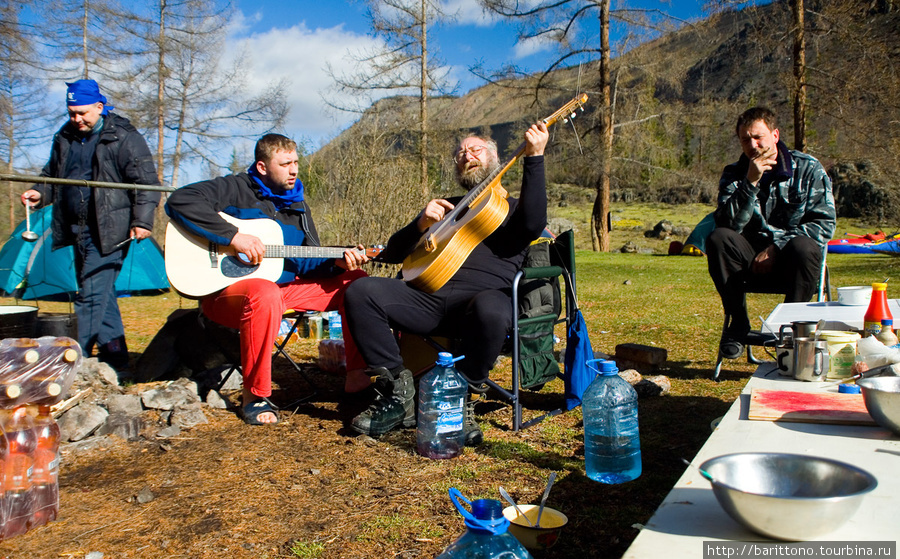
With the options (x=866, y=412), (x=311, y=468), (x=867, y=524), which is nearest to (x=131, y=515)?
(x=311, y=468)

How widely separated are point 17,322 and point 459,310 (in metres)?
2.66

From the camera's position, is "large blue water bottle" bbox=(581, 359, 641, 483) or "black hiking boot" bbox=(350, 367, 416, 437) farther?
"black hiking boot" bbox=(350, 367, 416, 437)

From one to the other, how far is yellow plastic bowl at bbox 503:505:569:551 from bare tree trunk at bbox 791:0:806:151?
1277 centimetres

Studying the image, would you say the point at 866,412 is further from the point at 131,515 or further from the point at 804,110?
the point at 804,110

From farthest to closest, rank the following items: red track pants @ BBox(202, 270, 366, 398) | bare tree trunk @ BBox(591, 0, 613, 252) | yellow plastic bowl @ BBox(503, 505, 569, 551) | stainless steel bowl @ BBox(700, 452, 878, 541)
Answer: bare tree trunk @ BBox(591, 0, 613, 252) < red track pants @ BBox(202, 270, 366, 398) < yellow plastic bowl @ BBox(503, 505, 569, 551) < stainless steel bowl @ BBox(700, 452, 878, 541)

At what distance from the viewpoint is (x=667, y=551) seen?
1.20 m

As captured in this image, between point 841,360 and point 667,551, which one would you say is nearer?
point 667,551

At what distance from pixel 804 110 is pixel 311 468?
1397 cm

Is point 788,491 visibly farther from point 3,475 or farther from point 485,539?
point 3,475

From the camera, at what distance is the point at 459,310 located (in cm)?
321

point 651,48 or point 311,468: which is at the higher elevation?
point 651,48

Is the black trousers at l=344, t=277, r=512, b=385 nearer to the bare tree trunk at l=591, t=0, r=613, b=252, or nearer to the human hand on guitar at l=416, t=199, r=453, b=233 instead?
the human hand on guitar at l=416, t=199, r=453, b=233

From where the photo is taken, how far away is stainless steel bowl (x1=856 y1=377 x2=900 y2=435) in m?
1.69

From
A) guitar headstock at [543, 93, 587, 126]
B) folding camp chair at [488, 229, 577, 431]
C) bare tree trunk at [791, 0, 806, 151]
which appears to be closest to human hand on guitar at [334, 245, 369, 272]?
folding camp chair at [488, 229, 577, 431]
